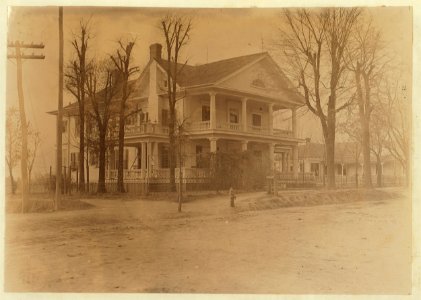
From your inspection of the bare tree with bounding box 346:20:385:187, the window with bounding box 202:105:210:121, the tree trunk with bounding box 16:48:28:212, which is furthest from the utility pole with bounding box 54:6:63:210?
the bare tree with bounding box 346:20:385:187

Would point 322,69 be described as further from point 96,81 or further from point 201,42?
point 96,81

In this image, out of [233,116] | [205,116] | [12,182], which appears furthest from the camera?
[233,116]

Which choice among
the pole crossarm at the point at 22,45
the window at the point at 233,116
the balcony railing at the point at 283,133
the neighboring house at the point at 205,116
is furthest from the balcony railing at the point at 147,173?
the pole crossarm at the point at 22,45

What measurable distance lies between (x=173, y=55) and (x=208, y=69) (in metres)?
0.40

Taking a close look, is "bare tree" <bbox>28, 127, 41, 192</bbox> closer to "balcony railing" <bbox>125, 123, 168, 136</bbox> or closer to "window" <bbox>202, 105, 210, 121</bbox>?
"balcony railing" <bbox>125, 123, 168, 136</bbox>

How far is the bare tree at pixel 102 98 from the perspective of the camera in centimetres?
536

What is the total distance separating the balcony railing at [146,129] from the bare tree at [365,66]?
2091mm

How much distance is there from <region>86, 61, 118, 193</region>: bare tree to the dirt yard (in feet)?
1.66

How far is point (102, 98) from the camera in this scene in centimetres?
549

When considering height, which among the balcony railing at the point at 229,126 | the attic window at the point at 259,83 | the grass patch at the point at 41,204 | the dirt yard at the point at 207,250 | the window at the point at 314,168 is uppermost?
the attic window at the point at 259,83

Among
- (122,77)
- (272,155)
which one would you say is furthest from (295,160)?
(122,77)

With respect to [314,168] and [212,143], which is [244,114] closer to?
[212,143]
